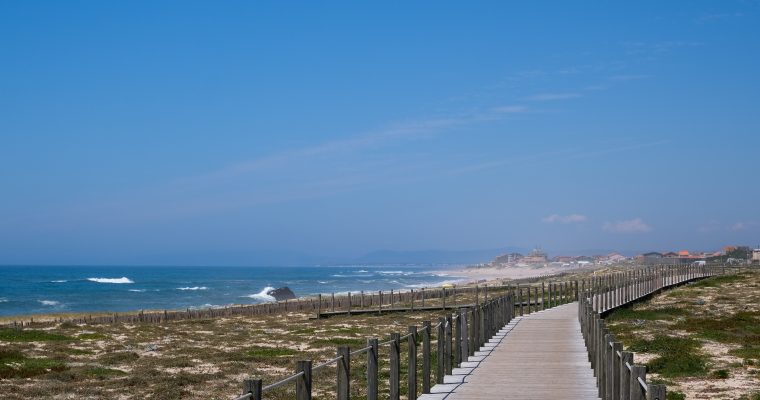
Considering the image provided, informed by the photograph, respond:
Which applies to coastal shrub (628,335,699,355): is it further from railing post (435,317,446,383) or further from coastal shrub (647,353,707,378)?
railing post (435,317,446,383)

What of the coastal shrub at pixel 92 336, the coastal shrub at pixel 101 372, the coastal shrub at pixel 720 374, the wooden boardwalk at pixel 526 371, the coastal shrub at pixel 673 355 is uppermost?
the wooden boardwalk at pixel 526 371

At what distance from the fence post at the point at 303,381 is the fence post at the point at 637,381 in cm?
320

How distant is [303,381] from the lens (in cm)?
924

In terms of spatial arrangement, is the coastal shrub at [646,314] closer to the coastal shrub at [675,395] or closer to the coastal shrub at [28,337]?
the coastal shrub at [675,395]

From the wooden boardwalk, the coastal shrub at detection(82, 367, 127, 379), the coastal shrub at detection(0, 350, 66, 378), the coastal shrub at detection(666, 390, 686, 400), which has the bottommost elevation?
the coastal shrub at detection(82, 367, 127, 379)

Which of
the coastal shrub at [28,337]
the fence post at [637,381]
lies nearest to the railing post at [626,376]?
the fence post at [637,381]

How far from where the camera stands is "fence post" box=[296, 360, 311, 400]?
9.23 meters

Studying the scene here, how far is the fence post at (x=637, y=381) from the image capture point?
8.60 metres

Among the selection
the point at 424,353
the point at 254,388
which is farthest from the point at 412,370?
the point at 254,388

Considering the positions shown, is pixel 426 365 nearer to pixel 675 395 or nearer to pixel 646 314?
pixel 675 395

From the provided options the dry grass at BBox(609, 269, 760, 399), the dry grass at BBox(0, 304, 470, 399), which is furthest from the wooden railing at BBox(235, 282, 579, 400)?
the dry grass at BBox(609, 269, 760, 399)

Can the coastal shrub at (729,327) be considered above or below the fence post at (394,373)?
below

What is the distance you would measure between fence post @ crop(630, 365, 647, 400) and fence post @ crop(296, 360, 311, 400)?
3200mm

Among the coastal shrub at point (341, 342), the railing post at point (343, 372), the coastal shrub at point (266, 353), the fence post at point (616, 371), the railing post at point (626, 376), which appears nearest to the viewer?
the railing post at point (626, 376)
